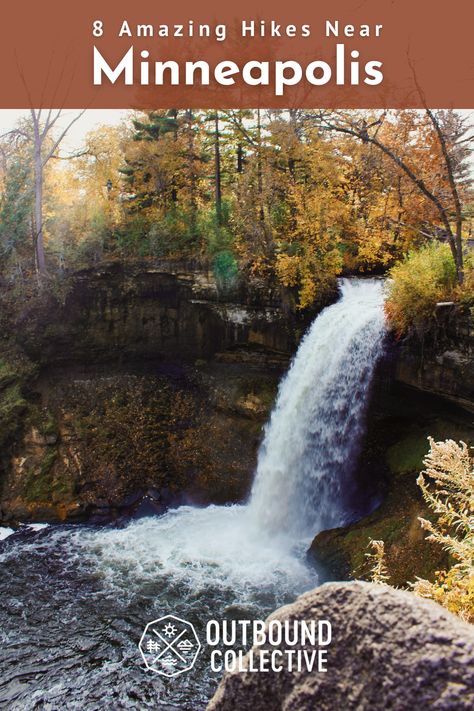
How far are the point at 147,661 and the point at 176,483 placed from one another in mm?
6876

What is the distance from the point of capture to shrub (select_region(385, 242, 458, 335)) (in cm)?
1085

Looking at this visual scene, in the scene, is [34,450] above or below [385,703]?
below

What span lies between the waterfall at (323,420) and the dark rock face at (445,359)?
819 millimetres

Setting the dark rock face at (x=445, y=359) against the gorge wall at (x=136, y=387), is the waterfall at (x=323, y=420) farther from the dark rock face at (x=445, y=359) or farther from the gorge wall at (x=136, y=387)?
the gorge wall at (x=136, y=387)

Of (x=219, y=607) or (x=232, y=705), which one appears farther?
(x=219, y=607)

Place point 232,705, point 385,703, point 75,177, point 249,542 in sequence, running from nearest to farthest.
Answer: point 385,703, point 232,705, point 249,542, point 75,177

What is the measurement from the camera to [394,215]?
16.0 m

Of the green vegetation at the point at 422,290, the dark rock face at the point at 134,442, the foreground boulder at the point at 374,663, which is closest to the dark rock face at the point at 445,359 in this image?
the green vegetation at the point at 422,290

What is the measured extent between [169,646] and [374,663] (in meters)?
8.91

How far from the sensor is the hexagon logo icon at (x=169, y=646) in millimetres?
8844

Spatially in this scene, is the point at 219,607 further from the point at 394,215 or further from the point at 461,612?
the point at 394,215

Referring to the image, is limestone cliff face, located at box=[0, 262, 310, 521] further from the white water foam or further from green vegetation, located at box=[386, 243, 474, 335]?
green vegetation, located at box=[386, 243, 474, 335]

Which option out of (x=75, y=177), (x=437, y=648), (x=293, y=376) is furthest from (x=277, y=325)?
(x=75, y=177)

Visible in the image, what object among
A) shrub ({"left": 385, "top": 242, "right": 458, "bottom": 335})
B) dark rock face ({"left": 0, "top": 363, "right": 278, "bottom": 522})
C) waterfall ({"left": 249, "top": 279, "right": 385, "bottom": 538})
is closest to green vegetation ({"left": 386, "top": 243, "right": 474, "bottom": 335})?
shrub ({"left": 385, "top": 242, "right": 458, "bottom": 335})
